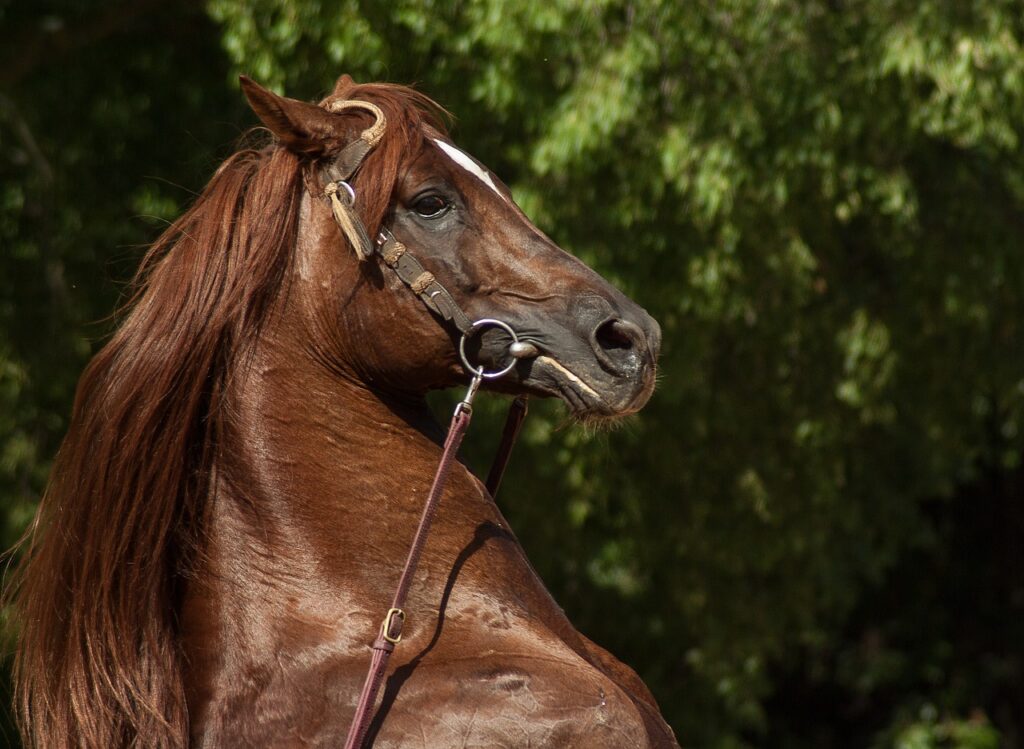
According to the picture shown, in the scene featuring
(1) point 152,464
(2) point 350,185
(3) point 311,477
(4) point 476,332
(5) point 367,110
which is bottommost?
(1) point 152,464

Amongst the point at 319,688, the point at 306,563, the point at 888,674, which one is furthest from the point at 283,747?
the point at 888,674

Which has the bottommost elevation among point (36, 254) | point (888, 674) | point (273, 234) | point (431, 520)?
point (888, 674)

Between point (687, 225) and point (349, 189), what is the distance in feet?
13.5

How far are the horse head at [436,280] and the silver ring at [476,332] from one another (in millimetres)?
12

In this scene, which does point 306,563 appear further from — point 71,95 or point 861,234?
point 861,234

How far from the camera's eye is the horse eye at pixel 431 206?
2.61 metres

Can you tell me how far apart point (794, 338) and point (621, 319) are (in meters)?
5.51

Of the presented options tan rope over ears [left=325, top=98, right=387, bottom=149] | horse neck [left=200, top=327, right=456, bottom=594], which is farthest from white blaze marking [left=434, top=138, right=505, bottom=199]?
horse neck [left=200, top=327, right=456, bottom=594]

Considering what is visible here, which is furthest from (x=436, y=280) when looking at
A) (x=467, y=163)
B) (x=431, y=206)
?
(x=467, y=163)

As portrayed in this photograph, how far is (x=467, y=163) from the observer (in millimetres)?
2689

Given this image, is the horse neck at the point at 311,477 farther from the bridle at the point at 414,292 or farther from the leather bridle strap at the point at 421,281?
the leather bridle strap at the point at 421,281

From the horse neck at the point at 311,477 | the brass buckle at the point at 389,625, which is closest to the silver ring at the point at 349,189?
Result: the horse neck at the point at 311,477

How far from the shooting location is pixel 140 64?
7078 mm

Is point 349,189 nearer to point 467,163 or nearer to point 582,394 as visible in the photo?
point 467,163
